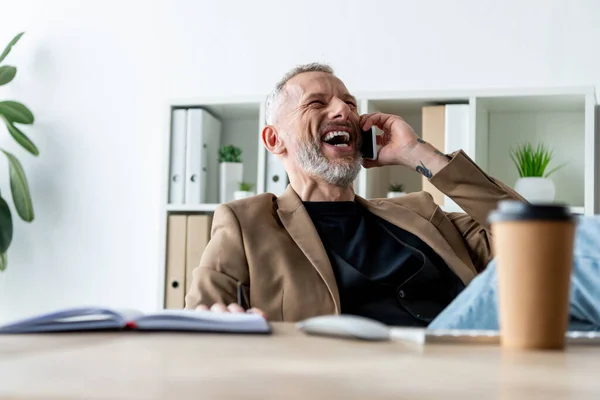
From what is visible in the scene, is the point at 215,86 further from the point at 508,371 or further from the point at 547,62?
the point at 508,371

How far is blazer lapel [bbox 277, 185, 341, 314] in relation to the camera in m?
1.98

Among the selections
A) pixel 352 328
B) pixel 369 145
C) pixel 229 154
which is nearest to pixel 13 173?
pixel 229 154

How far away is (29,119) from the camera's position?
3994 millimetres

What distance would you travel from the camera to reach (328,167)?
92.4 inches

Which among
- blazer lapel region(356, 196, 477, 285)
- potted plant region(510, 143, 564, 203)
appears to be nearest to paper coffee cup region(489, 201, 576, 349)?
blazer lapel region(356, 196, 477, 285)

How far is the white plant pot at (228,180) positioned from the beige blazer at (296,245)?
1.20 metres

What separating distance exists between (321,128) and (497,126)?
4.14 ft

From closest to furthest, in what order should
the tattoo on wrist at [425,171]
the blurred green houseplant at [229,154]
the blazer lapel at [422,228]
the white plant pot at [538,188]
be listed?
1. the blazer lapel at [422,228]
2. the tattoo on wrist at [425,171]
3. the white plant pot at [538,188]
4. the blurred green houseplant at [229,154]

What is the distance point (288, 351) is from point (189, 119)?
2737 mm

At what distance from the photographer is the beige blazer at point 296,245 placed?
6.44ft

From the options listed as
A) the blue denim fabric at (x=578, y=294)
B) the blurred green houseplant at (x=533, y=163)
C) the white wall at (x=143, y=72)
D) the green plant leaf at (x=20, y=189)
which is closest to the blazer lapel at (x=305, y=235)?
the blue denim fabric at (x=578, y=294)

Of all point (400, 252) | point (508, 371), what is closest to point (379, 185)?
point (400, 252)

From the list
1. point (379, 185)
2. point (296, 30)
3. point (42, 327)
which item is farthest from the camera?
point (296, 30)

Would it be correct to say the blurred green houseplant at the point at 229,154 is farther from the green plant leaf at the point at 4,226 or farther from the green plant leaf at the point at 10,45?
the green plant leaf at the point at 10,45
